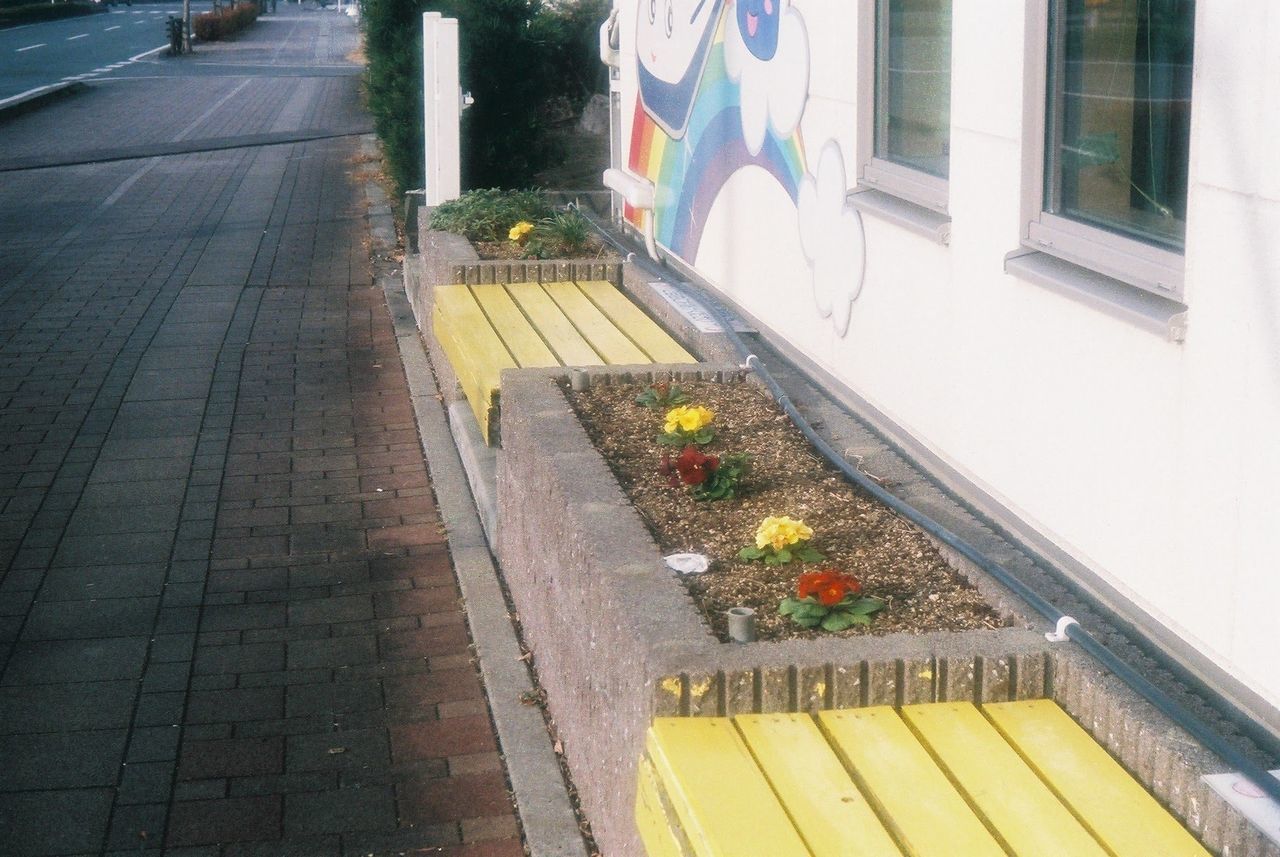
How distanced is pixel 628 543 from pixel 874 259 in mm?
2250

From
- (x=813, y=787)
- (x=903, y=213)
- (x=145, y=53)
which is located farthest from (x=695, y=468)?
(x=145, y=53)

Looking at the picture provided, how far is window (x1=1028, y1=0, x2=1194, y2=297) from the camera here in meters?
3.57

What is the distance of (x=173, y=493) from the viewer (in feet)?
21.3

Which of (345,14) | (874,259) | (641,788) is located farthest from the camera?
(345,14)

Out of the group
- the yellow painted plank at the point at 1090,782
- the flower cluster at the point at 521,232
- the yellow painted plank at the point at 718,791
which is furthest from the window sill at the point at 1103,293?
the flower cluster at the point at 521,232

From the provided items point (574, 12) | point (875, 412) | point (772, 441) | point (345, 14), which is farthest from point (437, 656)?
point (345, 14)

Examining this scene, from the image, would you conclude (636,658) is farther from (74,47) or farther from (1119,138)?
(74,47)

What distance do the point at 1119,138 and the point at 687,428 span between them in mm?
1499

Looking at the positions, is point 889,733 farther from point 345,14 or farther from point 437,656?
point 345,14

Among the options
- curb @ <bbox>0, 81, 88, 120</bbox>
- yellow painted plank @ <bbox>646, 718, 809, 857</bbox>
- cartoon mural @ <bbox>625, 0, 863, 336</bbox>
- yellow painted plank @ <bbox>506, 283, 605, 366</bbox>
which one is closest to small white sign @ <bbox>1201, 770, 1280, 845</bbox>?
yellow painted plank @ <bbox>646, 718, 809, 857</bbox>

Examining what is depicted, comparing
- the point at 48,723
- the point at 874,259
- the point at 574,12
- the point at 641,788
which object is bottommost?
the point at 48,723

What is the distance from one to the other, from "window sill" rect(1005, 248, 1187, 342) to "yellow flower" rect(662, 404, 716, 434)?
0.99 meters

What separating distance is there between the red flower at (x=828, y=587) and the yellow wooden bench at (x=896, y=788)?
0.33 metres

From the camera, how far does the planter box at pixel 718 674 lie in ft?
9.09
